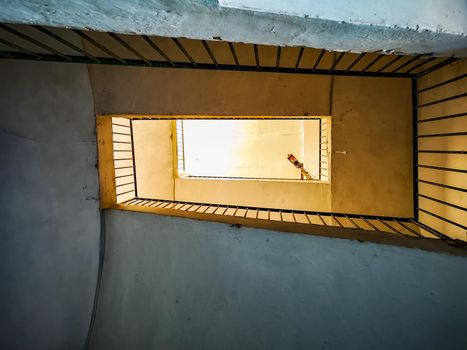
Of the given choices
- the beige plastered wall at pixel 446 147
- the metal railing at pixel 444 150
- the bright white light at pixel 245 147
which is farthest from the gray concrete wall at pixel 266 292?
the bright white light at pixel 245 147

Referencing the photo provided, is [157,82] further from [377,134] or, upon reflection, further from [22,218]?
[377,134]

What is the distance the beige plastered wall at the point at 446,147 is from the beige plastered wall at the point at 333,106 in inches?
9.7

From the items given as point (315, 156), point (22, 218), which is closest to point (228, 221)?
point (22, 218)

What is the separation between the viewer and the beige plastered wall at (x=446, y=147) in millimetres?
2037

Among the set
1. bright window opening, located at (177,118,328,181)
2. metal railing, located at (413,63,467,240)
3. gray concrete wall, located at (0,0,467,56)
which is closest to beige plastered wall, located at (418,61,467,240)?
metal railing, located at (413,63,467,240)

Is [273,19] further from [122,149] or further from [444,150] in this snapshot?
[122,149]

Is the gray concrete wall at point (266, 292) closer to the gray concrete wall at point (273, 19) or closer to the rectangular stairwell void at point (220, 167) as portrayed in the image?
the rectangular stairwell void at point (220, 167)

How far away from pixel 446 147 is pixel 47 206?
3.37m

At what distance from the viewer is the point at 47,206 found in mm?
2062

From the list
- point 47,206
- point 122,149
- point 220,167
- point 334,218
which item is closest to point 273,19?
point 47,206

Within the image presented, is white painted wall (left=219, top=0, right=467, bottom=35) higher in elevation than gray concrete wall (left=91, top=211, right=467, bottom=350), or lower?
higher

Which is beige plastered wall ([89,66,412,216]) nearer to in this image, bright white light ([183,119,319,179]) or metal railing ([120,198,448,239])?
metal railing ([120,198,448,239])

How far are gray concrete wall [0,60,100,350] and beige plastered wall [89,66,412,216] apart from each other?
35 cm

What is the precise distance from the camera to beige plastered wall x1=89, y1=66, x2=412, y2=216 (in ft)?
8.48
